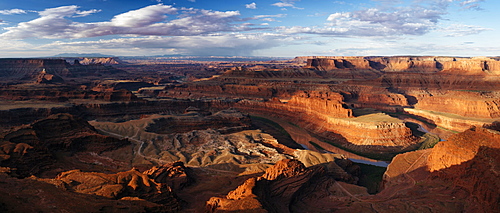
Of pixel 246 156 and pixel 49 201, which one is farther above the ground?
pixel 49 201

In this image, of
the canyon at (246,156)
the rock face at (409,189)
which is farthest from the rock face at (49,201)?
the rock face at (409,189)

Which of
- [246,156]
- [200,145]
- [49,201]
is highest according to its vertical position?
[49,201]

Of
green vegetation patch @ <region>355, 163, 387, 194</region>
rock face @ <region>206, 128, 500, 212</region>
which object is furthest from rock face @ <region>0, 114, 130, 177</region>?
green vegetation patch @ <region>355, 163, 387, 194</region>

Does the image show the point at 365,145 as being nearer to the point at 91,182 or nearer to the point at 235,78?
the point at 91,182

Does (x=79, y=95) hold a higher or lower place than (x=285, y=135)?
higher

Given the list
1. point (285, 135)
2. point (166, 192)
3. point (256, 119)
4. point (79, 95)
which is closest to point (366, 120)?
point (285, 135)

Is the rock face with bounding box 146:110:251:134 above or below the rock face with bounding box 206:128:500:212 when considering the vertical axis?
below

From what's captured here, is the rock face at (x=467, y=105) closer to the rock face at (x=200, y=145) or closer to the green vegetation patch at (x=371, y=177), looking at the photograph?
the green vegetation patch at (x=371, y=177)

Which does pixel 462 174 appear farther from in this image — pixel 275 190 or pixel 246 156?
pixel 246 156

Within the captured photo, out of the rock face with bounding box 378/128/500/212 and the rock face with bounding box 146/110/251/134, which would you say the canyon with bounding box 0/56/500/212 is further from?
the rock face with bounding box 146/110/251/134

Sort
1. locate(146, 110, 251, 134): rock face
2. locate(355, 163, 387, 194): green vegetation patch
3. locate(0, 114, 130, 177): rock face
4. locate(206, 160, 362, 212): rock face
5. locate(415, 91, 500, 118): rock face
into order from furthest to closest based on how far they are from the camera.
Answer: locate(415, 91, 500, 118): rock face
locate(146, 110, 251, 134): rock face
locate(355, 163, 387, 194): green vegetation patch
locate(0, 114, 130, 177): rock face
locate(206, 160, 362, 212): rock face

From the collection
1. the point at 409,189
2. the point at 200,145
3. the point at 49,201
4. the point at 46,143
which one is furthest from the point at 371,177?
the point at 46,143
